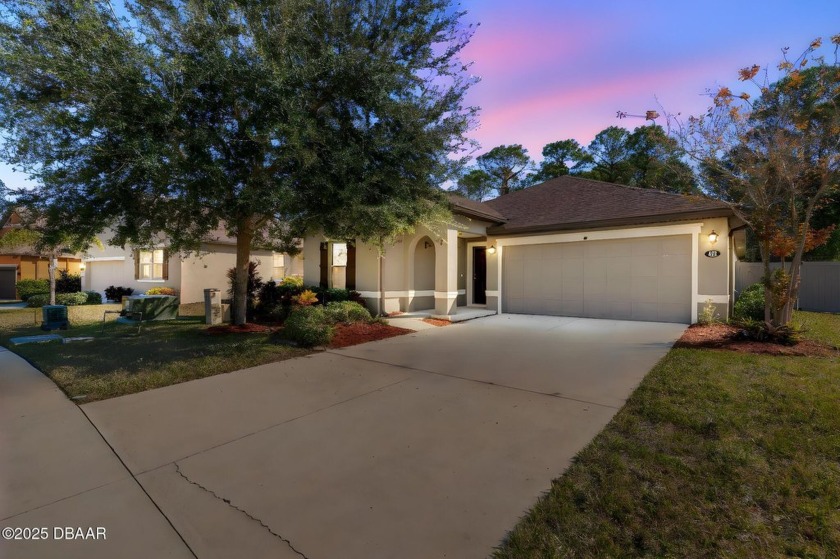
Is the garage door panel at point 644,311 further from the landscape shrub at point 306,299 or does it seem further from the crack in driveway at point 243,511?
the crack in driveway at point 243,511

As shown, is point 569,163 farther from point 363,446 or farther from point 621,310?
point 363,446

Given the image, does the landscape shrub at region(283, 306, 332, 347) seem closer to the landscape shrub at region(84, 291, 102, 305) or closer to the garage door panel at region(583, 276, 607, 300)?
the garage door panel at region(583, 276, 607, 300)

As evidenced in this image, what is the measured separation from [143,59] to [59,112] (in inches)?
64.8

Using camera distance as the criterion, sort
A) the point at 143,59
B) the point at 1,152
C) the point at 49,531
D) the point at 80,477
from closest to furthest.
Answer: the point at 49,531 → the point at 80,477 → the point at 143,59 → the point at 1,152

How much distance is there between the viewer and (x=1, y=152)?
643cm

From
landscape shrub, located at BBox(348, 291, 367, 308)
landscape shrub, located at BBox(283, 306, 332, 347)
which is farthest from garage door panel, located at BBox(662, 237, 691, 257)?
landscape shrub, located at BBox(283, 306, 332, 347)

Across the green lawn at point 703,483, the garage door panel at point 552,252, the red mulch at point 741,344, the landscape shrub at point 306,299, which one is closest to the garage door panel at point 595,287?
the garage door panel at point 552,252

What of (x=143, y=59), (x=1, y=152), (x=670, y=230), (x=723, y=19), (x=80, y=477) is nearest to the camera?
(x=80, y=477)

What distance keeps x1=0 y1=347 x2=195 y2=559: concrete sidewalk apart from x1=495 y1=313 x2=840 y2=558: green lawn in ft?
7.47

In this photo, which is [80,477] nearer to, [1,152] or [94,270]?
[1,152]

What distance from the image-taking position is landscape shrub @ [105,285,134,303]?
1753 centimetres

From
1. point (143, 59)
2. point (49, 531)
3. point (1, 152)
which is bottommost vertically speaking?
point (49, 531)

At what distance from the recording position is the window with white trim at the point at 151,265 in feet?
54.8

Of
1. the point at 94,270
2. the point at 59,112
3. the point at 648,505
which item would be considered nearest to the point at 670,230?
the point at 648,505
